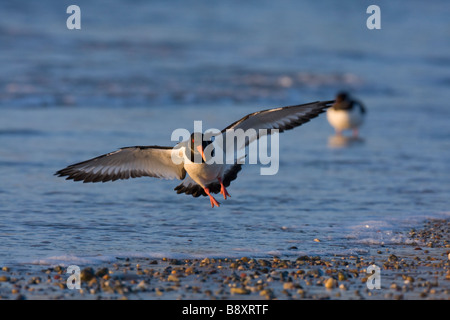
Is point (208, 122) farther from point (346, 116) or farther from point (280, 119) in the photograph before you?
point (280, 119)

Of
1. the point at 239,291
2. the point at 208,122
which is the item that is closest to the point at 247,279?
the point at 239,291

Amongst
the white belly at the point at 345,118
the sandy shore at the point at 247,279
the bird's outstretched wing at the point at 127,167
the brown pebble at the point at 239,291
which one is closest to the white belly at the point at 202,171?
the bird's outstretched wing at the point at 127,167

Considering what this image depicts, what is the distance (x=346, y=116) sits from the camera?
12.2 meters

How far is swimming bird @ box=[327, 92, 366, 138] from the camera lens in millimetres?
12203

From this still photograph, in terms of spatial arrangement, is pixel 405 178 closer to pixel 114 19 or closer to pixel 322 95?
pixel 322 95

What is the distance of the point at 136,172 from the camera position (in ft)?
24.4

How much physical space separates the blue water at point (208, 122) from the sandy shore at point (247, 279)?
0.35 meters

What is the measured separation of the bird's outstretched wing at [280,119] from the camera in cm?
669

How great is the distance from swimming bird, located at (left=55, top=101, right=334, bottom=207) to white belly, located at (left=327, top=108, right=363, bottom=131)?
16.9ft

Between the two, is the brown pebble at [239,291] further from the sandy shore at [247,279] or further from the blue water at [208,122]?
the blue water at [208,122]

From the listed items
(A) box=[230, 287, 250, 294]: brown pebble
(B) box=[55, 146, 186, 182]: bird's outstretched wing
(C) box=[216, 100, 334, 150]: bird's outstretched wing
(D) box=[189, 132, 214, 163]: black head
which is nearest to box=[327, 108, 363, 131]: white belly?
(B) box=[55, 146, 186, 182]: bird's outstretched wing

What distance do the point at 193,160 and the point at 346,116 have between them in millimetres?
5828
